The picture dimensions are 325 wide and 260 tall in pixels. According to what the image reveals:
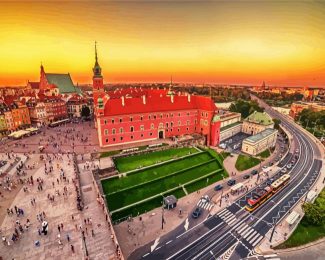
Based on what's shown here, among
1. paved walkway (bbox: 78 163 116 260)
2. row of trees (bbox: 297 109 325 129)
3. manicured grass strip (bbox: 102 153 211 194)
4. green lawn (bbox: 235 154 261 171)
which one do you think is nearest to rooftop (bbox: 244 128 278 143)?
green lawn (bbox: 235 154 261 171)

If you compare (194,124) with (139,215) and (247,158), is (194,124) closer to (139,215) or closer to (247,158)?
(247,158)

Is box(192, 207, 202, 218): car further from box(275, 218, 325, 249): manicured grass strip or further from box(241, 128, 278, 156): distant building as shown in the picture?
box(241, 128, 278, 156): distant building

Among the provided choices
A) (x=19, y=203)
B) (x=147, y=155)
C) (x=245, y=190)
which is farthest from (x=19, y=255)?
(x=245, y=190)

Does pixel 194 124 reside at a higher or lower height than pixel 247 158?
higher

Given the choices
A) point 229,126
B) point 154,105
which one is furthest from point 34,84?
point 229,126

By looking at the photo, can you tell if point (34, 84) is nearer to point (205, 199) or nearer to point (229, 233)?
point (205, 199)

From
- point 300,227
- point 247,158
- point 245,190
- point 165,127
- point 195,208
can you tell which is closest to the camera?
point 300,227

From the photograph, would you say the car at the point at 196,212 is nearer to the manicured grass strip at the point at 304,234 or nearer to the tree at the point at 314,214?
the manicured grass strip at the point at 304,234
